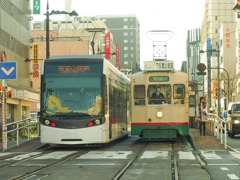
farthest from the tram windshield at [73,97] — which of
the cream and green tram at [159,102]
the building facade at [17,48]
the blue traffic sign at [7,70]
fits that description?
the building facade at [17,48]

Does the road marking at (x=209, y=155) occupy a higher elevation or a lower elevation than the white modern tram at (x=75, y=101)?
lower

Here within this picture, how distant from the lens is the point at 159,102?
64.5ft

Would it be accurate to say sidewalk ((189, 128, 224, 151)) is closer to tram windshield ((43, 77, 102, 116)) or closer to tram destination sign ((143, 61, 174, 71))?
tram destination sign ((143, 61, 174, 71))

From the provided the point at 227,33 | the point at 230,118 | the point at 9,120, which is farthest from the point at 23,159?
the point at 227,33

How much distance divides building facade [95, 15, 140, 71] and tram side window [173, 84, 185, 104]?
477ft

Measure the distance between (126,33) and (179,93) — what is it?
149 meters

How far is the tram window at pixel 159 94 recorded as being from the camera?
1962 cm

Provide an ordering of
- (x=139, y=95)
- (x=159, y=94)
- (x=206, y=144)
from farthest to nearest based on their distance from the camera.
→ (x=139, y=95)
(x=159, y=94)
(x=206, y=144)

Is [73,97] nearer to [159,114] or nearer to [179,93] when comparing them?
[159,114]

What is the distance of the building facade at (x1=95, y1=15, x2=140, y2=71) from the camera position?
16588 cm

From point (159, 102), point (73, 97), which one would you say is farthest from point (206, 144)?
point (73, 97)

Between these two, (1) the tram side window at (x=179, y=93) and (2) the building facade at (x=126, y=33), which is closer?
(1) the tram side window at (x=179, y=93)

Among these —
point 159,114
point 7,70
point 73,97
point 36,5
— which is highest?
point 36,5

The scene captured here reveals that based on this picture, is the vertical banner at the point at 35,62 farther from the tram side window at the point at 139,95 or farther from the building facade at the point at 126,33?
the building facade at the point at 126,33
